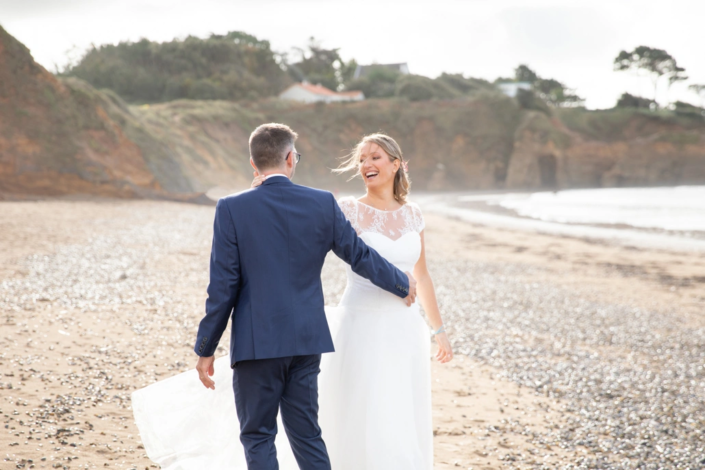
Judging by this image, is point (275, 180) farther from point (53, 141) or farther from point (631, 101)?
point (631, 101)

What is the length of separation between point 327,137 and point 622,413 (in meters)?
49.1

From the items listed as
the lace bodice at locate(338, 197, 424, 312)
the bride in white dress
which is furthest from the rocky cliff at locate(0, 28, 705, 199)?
the lace bodice at locate(338, 197, 424, 312)

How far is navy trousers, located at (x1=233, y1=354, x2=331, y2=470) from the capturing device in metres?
2.35

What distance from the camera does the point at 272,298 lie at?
2.34 m

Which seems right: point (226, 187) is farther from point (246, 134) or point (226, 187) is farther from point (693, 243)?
point (693, 243)

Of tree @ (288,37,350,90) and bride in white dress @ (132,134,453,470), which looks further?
tree @ (288,37,350,90)

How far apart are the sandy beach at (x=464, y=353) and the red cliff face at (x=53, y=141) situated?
586 centimetres

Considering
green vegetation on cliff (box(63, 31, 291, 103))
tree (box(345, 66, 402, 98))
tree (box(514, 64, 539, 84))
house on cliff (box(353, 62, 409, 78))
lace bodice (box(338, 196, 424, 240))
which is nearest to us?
lace bodice (box(338, 196, 424, 240))

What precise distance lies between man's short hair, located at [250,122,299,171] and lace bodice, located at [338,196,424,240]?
21.3 inches

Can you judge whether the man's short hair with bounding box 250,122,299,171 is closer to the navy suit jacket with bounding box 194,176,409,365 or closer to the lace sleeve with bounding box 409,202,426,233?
the navy suit jacket with bounding box 194,176,409,365

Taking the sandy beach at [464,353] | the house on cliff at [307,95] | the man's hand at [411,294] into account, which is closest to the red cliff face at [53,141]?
the sandy beach at [464,353]

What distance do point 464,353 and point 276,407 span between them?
4.24 metres

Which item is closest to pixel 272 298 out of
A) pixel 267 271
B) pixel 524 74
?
pixel 267 271

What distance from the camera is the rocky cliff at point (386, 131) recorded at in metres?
20.2
